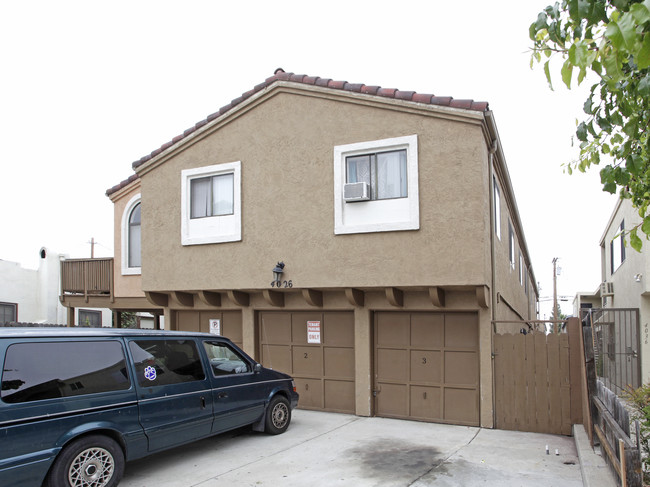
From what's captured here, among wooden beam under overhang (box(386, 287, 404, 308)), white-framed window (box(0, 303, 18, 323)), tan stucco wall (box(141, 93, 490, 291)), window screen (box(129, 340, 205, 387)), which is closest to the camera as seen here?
window screen (box(129, 340, 205, 387))

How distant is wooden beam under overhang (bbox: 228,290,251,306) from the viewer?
12094mm

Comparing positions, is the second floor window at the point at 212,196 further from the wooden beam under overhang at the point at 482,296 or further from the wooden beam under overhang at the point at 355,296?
the wooden beam under overhang at the point at 482,296

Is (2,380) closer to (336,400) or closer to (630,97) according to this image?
(630,97)

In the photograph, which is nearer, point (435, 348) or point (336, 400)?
point (435, 348)

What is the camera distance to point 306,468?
7582 mm

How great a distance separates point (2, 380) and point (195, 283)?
6.66 meters

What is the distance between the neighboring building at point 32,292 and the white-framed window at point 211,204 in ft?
50.3

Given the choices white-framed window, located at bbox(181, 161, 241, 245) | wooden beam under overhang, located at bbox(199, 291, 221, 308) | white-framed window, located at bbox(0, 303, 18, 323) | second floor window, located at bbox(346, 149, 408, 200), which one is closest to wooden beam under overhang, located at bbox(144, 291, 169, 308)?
wooden beam under overhang, located at bbox(199, 291, 221, 308)

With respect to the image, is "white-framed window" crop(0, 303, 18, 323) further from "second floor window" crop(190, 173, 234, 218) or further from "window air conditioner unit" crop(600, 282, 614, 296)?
"window air conditioner unit" crop(600, 282, 614, 296)

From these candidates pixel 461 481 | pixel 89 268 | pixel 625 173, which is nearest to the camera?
pixel 625 173

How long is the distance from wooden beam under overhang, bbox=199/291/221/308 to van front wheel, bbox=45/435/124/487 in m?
5.85

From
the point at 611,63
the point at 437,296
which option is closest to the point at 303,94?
the point at 437,296

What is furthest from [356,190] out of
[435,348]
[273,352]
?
[273,352]

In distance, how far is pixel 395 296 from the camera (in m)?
10.4
